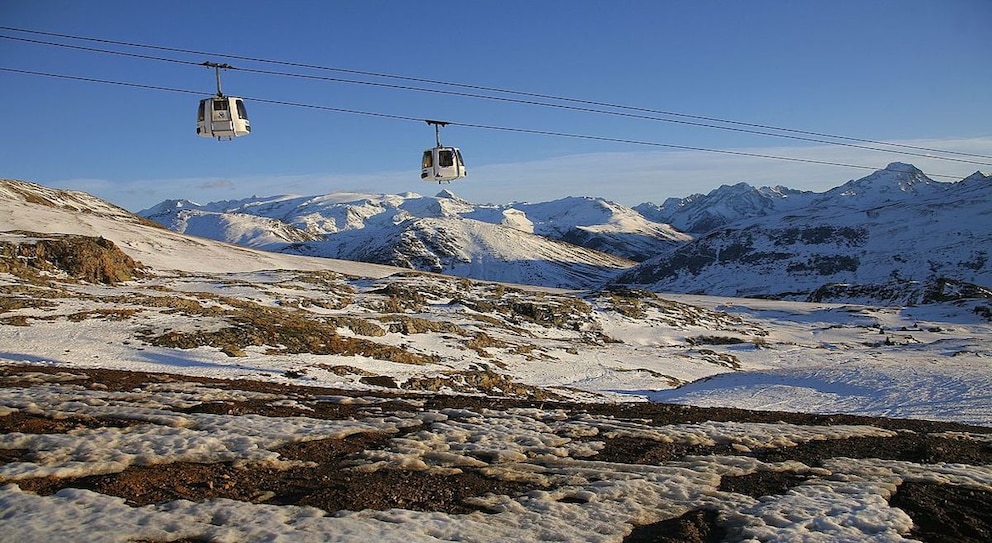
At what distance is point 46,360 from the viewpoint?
23703 mm

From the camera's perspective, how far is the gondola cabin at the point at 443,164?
32.1 meters

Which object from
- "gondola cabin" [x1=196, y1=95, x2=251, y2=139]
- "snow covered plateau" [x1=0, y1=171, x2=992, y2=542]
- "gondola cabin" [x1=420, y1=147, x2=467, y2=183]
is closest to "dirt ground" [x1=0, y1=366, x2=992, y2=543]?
"snow covered plateau" [x1=0, y1=171, x2=992, y2=542]

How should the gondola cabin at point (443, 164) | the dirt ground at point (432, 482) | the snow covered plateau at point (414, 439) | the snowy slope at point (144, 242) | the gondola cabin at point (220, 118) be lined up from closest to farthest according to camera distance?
the snow covered plateau at point (414, 439) → the dirt ground at point (432, 482) → the gondola cabin at point (220, 118) → the gondola cabin at point (443, 164) → the snowy slope at point (144, 242)

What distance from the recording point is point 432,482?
11.6 metres

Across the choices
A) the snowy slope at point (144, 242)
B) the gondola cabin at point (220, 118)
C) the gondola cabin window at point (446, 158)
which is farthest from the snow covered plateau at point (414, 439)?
the snowy slope at point (144, 242)

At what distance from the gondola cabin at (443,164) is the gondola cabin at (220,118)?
371 inches

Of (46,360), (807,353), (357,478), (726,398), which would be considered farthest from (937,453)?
(807,353)

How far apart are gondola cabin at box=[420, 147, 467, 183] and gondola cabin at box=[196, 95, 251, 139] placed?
9.42 metres

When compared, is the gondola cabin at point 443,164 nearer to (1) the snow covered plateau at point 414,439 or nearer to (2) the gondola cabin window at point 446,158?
(2) the gondola cabin window at point 446,158

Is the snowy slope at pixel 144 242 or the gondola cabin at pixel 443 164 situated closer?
the gondola cabin at pixel 443 164

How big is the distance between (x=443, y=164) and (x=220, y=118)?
10857 millimetres

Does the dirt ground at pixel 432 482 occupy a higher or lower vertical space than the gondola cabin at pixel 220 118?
lower

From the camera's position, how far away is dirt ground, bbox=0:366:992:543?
10070mm

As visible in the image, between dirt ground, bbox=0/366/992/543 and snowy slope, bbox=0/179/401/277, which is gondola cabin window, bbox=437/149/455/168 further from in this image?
snowy slope, bbox=0/179/401/277
